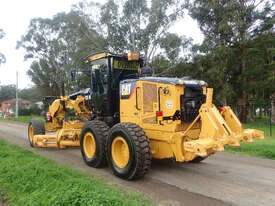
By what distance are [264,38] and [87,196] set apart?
22.1 meters

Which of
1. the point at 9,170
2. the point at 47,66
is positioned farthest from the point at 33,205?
the point at 47,66

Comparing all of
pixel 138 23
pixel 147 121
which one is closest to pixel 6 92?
pixel 138 23

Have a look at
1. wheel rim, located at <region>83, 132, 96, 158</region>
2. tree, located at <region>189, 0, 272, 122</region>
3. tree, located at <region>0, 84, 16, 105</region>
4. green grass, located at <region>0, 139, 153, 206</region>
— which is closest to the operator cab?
wheel rim, located at <region>83, 132, 96, 158</region>

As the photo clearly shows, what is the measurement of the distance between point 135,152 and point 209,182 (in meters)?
1.64

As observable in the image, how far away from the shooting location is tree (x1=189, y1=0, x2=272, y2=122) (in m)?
21.6

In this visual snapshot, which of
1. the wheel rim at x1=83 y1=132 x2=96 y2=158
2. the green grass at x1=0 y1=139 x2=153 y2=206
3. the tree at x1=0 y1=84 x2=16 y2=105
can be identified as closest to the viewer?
the green grass at x1=0 y1=139 x2=153 y2=206

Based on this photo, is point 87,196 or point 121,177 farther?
point 121,177

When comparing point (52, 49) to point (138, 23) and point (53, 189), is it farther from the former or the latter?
point (53, 189)

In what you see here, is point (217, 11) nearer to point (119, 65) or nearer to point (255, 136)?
point (119, 65)

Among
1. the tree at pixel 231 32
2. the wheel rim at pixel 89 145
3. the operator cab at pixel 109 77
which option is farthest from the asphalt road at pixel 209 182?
the tree at pixel 231 32

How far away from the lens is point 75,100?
8906mm

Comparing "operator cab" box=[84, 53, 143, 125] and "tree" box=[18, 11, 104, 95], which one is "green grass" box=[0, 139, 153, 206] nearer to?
"operator cab" box=[84, 53, 143, 125]

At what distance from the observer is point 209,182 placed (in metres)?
5.27

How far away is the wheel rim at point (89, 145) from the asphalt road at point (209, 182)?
34 centimetres
